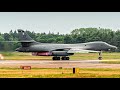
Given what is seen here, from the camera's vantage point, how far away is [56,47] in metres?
38.1

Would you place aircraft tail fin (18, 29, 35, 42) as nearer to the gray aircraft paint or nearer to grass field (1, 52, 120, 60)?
the gray aircraft paint

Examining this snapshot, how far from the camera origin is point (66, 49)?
1486 inches

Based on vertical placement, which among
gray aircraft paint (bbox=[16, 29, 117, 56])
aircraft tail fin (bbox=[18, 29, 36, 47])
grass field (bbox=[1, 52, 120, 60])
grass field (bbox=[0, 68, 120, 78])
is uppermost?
aircraft tail fin (bbox=[18, 29, 36, 47])

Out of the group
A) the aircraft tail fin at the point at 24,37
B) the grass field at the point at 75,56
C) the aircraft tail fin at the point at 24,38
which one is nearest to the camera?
the grass field at the point at 75,56

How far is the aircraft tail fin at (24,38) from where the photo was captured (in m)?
39.2

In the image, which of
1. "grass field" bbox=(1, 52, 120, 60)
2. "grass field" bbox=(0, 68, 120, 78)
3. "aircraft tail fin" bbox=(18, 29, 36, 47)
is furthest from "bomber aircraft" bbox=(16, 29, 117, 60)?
"grass field" bbox=(0, 68, 120, 78)

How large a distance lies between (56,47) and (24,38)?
447 cm

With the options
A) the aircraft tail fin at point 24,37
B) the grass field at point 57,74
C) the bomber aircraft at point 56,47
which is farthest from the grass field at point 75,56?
the grass field at point 57,74

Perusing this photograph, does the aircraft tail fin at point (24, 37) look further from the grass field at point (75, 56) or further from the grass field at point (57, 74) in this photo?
the grass field at point (57, 74)

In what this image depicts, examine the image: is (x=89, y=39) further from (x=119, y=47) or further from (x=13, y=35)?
(x=13, y=35)

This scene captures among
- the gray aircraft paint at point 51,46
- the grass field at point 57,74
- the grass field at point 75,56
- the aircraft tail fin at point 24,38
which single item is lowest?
the grass field at point 75,56

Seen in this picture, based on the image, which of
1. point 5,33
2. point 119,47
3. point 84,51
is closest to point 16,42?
point 5,33

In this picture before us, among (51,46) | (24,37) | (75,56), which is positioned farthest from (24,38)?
(75,56)

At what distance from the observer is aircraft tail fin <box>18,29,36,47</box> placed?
39.2 m
